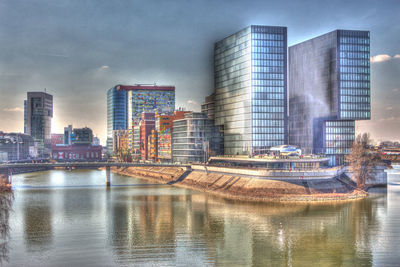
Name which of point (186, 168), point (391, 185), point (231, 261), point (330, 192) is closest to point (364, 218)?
point (330, 192)

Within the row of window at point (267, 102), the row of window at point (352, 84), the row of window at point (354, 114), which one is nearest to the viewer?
the row of window at point (267, 102)

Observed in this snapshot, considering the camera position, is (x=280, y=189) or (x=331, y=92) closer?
(x=280, y=189)

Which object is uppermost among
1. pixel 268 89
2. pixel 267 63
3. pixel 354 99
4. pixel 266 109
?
pixel 267 63

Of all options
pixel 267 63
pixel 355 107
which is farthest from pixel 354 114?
pixel 267 63

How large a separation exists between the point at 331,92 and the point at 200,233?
373ft

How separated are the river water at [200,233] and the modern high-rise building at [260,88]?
186ft

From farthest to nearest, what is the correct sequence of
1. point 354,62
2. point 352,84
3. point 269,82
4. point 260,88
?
point 352,84 → point 354,62 → point 269,82 → point 260,88

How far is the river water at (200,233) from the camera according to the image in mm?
61719

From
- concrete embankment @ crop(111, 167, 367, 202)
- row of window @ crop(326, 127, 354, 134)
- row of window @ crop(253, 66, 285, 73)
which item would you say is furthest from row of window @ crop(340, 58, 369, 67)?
concrete embankment @ crop(111, 167, 367, 202)

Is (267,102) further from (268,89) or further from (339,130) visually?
(339,130)

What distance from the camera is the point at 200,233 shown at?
76938mm

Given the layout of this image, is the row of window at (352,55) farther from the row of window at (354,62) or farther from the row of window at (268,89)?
the row of window at (268,89)

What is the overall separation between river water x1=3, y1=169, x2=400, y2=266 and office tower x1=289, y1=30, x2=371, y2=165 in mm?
59020

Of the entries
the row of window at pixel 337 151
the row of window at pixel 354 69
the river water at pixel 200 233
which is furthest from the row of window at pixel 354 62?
the river water at pixel 200 233
